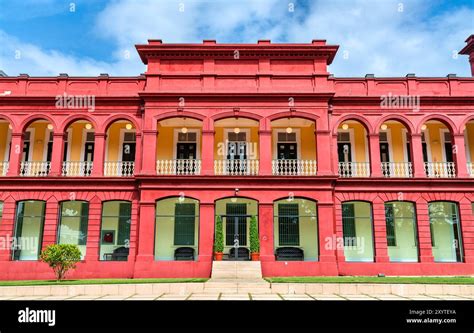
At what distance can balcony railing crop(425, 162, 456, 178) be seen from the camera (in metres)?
18.4

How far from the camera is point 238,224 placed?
20.0 m

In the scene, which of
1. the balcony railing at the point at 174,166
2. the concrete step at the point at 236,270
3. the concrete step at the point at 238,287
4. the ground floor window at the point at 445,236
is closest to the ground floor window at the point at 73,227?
the balcony railing at the point at 174,166

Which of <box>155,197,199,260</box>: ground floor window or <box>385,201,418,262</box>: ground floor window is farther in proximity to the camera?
<box>155,197,199,260</box>: ground floor window

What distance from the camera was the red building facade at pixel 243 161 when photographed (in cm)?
1691

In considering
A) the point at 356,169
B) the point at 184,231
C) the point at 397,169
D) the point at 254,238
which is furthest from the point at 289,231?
the point at 397,169

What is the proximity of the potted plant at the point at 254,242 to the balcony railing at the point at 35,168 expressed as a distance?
1059 centimetres

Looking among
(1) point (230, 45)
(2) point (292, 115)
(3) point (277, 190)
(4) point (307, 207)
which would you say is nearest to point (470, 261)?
(4) point (307, 207)

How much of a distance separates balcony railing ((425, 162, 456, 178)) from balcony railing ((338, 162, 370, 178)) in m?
2.95

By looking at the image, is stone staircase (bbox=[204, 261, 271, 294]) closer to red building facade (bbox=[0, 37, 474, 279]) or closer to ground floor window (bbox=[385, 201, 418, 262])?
red building facade (bbox=[0, 37, 474, 279])

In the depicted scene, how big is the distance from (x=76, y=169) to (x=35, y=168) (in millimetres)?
2180

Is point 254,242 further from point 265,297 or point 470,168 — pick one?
point 470,168

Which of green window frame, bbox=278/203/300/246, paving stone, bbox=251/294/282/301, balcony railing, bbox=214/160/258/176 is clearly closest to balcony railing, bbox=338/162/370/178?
green window frame, bbox=278/203/300/246
